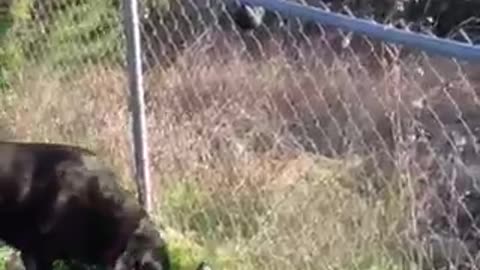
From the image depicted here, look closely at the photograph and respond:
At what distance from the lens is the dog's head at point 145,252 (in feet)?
15.8

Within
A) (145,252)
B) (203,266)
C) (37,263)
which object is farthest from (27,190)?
(203,266)

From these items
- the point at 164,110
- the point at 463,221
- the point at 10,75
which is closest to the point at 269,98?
the point at 164,110

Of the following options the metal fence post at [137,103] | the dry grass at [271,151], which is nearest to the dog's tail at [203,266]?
the dry grass at [271,151]

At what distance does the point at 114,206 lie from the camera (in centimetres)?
495

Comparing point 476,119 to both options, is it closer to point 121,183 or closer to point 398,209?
point 398,209

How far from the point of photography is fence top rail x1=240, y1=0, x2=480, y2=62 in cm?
333

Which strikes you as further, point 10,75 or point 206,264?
point 10,75

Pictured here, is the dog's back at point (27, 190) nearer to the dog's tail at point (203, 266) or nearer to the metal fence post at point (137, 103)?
the metal fence post at point (137, 103)

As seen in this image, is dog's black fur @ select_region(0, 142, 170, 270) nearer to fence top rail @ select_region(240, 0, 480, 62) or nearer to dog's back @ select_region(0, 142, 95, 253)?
dog's back @ select_region(0, 142, 95, 253)

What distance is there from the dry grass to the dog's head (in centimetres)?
17

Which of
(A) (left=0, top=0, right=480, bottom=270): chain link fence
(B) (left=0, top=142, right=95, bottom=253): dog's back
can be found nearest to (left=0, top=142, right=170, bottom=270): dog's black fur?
(B) (left=0, top=142, right=95, bottom=253): dog's back

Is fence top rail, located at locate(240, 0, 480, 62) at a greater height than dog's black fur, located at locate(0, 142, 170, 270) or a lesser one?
greater

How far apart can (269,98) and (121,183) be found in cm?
74

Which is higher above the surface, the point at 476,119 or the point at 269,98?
the point at 269,98
